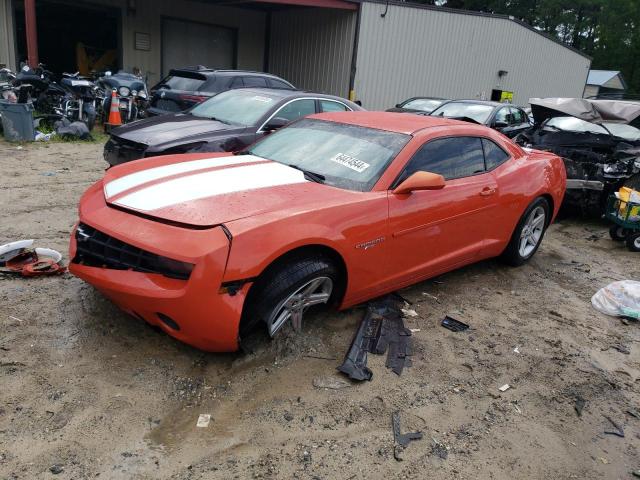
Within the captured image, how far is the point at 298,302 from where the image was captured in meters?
3.42

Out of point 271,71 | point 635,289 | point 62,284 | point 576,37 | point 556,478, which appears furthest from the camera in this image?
point 576,37

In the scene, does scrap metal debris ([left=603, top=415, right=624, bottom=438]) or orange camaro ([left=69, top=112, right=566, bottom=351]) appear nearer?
orange camaro ([left=69, top=112, right=566, bottom=351])

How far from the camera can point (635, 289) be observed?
4.84 m

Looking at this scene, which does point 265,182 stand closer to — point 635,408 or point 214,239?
point 214,239

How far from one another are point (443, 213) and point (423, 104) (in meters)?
9.73

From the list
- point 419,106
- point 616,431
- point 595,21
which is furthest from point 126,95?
point 595,21

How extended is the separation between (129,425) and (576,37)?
2490 inches

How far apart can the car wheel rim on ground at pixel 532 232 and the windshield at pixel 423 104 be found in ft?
24.8

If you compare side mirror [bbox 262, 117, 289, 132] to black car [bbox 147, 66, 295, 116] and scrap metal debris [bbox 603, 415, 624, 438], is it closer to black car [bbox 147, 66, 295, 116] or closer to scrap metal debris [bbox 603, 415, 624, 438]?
black car [bbox 147, 66, 295, 116]

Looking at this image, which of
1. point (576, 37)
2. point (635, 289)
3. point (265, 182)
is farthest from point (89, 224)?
point (576, 37)

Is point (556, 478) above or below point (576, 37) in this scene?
below

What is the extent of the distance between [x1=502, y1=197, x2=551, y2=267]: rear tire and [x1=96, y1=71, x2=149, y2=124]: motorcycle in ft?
31.1

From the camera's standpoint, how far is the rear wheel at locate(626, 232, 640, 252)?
6.76m

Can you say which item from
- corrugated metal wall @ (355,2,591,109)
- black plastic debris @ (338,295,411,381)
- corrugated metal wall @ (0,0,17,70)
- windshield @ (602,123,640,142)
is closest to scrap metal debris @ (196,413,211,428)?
black plastic debris @ (338,295,411,381)
